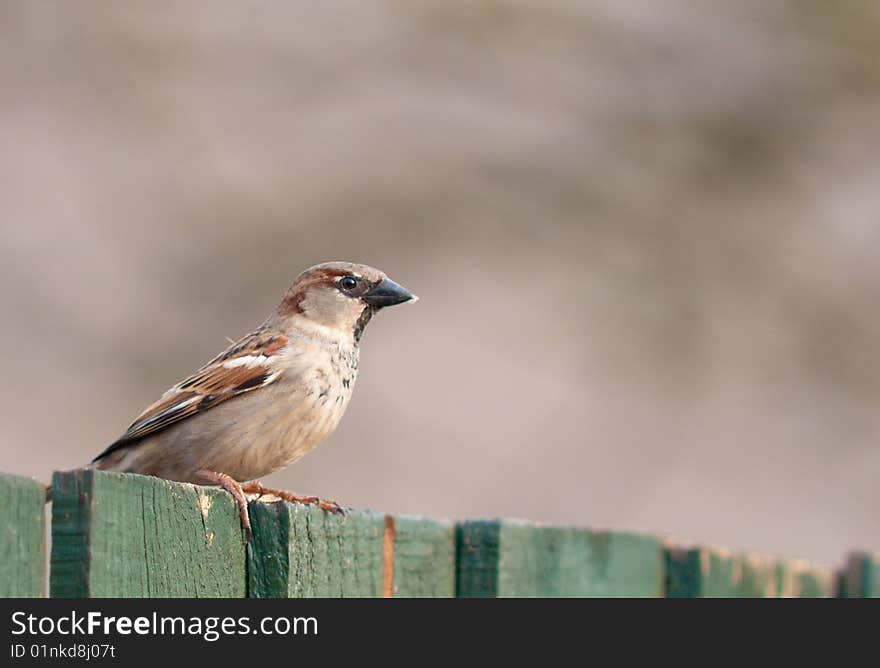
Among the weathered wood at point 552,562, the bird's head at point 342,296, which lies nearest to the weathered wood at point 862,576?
the weathered wood at point 552,562

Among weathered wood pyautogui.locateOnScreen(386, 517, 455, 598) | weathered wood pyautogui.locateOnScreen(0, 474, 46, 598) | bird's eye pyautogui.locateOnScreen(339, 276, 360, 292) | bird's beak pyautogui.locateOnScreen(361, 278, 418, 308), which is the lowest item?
weathered wood pyautogui.locateOnScreen(0, 474, 46, 598)

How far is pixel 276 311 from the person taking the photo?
3.79 metres

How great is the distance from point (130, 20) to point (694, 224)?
2915 mm

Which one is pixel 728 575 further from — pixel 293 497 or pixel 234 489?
pixel 234 489

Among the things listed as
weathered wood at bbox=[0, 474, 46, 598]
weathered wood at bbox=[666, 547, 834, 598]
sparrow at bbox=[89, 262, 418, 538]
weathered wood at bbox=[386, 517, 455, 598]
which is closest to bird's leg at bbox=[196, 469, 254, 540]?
sparrow at bbox=[89, 262, 418, 538]

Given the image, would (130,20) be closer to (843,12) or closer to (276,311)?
(276,311)

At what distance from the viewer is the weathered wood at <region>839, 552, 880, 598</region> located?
3900 millimetres

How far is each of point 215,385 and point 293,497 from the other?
1.30 ft

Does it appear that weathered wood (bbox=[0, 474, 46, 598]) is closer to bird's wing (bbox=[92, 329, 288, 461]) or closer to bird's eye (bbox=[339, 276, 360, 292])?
bird's wing (bbox=[92, 329, 288, 461])

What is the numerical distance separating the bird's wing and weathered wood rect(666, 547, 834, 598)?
1.08m
